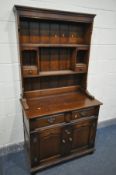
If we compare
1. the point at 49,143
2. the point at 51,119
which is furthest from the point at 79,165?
the point at 51,119

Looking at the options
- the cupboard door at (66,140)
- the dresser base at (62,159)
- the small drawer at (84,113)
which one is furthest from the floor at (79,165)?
the small drawer at (84,113)

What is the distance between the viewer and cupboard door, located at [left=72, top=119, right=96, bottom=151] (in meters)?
1.91

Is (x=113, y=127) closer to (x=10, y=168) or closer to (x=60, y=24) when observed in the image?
(x=10, y=168)

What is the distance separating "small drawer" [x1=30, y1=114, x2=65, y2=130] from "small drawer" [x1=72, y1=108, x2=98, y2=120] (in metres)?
0.16

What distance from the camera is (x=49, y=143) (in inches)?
70.7

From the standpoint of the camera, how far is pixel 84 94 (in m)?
2.13

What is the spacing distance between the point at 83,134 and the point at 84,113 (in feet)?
1.06

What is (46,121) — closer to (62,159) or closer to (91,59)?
(62,159)

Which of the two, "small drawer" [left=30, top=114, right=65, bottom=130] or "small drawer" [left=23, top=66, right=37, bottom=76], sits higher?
"small drawer" [left=23, top=66, right=37, bottom=76]

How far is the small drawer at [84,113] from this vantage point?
5.94 ft

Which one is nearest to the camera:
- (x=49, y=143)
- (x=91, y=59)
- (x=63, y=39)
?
(x=49, y=143)

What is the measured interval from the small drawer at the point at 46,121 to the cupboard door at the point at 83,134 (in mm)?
245

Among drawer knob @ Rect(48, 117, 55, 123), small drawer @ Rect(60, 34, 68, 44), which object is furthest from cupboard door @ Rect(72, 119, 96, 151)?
small drawer @ Rect(60, 34, 68, 44)

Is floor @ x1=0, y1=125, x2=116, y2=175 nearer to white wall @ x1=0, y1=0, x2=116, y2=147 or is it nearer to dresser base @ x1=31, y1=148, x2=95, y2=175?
dresser base @ x1=31, y1=148, x2=95, y2=175
